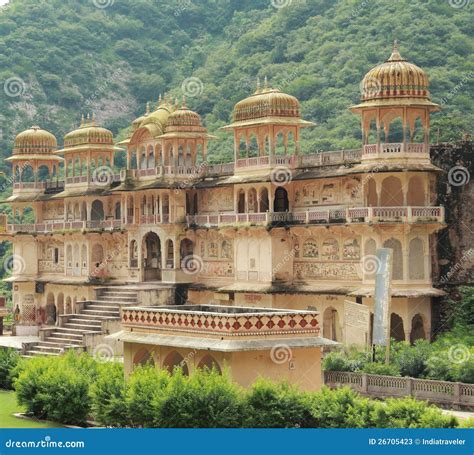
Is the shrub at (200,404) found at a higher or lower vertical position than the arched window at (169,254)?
lower

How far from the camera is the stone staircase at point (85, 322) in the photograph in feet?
166

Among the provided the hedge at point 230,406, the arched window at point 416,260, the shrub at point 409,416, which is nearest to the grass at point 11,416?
the hedge at point 230,406

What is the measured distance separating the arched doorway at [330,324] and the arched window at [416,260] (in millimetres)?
3954

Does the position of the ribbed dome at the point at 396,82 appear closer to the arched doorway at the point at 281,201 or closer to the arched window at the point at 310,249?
the arched window at the point at 310,249

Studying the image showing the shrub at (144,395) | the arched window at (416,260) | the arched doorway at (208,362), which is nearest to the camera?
the shrub at (144,395)

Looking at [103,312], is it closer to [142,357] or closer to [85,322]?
[85,322]

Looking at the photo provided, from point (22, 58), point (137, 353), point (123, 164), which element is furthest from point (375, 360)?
point (22, 58)

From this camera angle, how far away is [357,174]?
45.9m

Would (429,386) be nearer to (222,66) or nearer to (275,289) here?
(275,289)

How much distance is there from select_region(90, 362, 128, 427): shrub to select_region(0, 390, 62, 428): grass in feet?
5.09

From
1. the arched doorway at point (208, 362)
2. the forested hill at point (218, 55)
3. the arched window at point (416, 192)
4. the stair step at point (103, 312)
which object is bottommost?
the arched doorway at point (208, 362)

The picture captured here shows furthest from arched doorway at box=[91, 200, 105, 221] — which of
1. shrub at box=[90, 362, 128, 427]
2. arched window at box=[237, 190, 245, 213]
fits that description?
shrub at box=[90, 362, 128, 427]

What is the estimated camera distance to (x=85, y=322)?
52.6m

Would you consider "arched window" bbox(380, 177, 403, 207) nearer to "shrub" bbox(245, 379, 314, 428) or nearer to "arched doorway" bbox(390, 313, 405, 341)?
"arched doorway" bbox(390, 313, 405, 341)
